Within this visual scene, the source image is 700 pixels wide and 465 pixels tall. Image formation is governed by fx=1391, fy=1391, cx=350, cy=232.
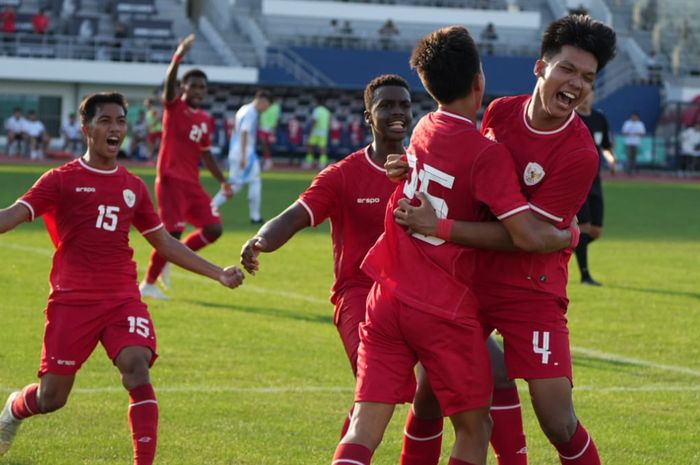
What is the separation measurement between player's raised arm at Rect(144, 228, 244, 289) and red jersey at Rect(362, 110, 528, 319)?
4.32ft

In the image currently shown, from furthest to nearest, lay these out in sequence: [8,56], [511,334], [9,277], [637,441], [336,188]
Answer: [8,56] → [9,277] → [637,441] → [336,188] → [511,334]

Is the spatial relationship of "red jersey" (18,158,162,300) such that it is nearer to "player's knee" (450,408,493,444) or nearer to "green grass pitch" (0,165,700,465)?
"green grass pitch" (0,165,700,465)

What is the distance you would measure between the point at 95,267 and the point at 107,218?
271 millimetres

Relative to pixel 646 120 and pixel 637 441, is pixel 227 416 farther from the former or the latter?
pixel 646 120

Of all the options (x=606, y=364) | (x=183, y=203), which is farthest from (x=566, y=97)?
(x=183, y=203)

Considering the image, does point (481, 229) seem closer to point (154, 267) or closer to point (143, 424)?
point (143, 424)

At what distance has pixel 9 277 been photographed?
14.6 metres

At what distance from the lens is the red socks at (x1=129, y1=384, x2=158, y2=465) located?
251 inches

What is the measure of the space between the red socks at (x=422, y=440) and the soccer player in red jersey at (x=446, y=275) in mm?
459

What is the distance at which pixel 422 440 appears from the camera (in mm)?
5852

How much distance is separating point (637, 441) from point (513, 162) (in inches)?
110

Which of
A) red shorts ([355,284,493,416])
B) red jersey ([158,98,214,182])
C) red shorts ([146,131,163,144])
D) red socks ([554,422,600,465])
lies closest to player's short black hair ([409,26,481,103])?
red shorts ([355,284,493,416])

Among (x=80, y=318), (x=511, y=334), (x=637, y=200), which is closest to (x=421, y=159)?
(x=511, y=334)

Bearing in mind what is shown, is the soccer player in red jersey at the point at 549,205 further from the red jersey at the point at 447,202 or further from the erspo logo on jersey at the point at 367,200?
the erspo logo on jersey at the point at 367,200
